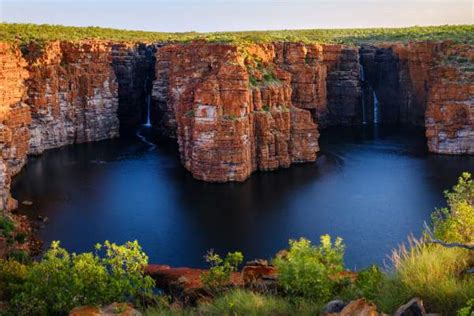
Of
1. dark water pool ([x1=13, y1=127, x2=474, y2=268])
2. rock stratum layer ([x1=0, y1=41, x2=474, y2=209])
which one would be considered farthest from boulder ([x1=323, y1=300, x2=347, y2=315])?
rock stratum layer ([x1=0, y1=41, x2=474, y2=209])

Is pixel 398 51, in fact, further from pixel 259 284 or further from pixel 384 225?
pixel 259 284

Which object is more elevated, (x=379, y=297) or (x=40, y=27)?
(x=40, y=27)

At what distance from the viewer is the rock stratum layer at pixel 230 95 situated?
5078 centimetres

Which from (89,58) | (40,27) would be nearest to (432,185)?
(89,58)

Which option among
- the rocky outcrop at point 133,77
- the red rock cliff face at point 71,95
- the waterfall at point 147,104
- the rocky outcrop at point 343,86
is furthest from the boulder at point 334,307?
the waterfall at point 147,104

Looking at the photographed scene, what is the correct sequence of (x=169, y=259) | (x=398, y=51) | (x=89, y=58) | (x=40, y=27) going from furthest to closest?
(x=40, y=27)
(x=398, y=51)
(x=89, y=58)
(x=169, y=259)

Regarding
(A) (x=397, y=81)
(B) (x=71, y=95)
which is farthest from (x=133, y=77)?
(A) (x=397, y=81)

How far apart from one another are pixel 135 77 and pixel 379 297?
71.5 meters

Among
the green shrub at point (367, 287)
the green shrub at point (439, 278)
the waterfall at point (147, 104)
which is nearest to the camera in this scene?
the green shrub at point (439, 278)

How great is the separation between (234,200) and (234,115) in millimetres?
8863

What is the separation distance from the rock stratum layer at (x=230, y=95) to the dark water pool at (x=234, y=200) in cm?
259

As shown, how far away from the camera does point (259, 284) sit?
17.0m

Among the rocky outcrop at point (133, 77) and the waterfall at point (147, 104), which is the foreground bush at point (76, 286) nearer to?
the rocky outcrop at point (133, 77)

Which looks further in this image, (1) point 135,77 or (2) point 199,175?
(1) point 135,77
